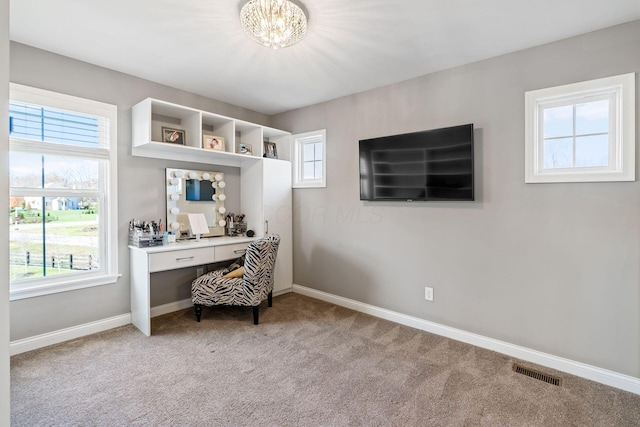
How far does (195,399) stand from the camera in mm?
1975

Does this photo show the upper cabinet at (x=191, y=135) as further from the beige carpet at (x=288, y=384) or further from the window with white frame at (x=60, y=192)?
the beige carpet at (x=288, y=384)

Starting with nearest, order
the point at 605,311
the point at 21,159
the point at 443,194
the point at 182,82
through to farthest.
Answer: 1. the point at 605,311
2. the point at 21,159
3. the point at 443,194
4. the point at 182,82

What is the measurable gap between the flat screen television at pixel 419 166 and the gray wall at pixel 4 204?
9.13ft

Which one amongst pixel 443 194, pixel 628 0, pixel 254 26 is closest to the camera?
pixel 628 0

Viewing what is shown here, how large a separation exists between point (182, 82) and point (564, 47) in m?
3.45

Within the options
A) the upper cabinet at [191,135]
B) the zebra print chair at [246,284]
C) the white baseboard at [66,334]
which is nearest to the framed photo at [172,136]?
the upper cabinet at [191,135]

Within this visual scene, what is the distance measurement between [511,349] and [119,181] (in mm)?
3884

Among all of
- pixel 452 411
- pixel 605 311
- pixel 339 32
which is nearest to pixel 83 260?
pixel 339 32

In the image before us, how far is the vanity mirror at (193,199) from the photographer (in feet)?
11.3

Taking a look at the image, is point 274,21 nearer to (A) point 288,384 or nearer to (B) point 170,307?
(A) point 288,384

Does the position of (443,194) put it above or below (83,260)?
above

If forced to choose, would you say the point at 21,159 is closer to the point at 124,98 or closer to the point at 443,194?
the point at 124,98

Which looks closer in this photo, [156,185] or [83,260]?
[83,260]

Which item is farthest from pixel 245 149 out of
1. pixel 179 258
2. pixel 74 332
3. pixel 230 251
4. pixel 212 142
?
pixel 74 332
